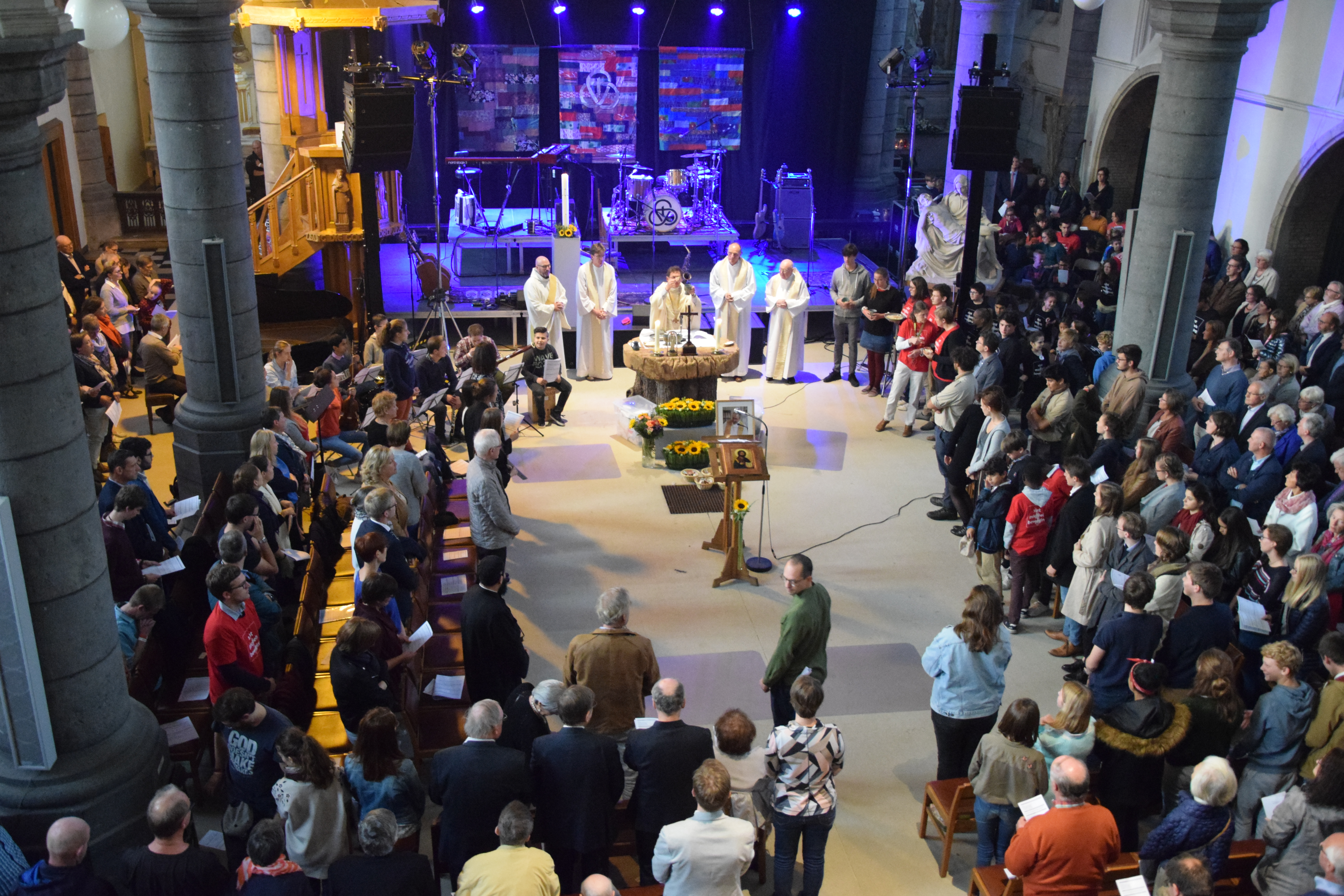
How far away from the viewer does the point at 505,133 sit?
18078 millimetres

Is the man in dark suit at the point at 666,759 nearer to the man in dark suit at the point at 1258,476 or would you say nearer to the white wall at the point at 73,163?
the man in dark suit at the point at 1258,476

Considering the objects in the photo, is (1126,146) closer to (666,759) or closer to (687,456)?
(687,456)

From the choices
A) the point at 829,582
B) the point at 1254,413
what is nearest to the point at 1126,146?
the point at 1254,413

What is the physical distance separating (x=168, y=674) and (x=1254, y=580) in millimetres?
5768

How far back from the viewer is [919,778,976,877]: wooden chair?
A: 567 centimetres

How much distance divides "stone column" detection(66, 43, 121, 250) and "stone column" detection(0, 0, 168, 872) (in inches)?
497

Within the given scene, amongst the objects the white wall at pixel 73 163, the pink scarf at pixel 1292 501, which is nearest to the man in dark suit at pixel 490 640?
the pink scarf at pixel 1292 501

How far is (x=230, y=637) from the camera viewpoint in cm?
579

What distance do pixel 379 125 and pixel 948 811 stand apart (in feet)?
26.5

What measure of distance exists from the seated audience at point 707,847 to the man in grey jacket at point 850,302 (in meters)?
8.61

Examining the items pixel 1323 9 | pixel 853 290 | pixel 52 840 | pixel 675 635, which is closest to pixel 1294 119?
pixel 1323 9

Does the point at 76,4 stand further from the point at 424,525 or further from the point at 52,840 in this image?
the point at 52,840

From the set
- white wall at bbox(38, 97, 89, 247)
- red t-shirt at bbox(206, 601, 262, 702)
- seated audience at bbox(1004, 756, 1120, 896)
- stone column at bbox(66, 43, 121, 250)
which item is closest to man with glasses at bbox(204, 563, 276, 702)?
red t-shirt at bbox(206, 601, 262, 702)

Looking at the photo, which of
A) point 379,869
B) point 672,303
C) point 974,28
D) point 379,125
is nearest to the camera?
point 379,869
